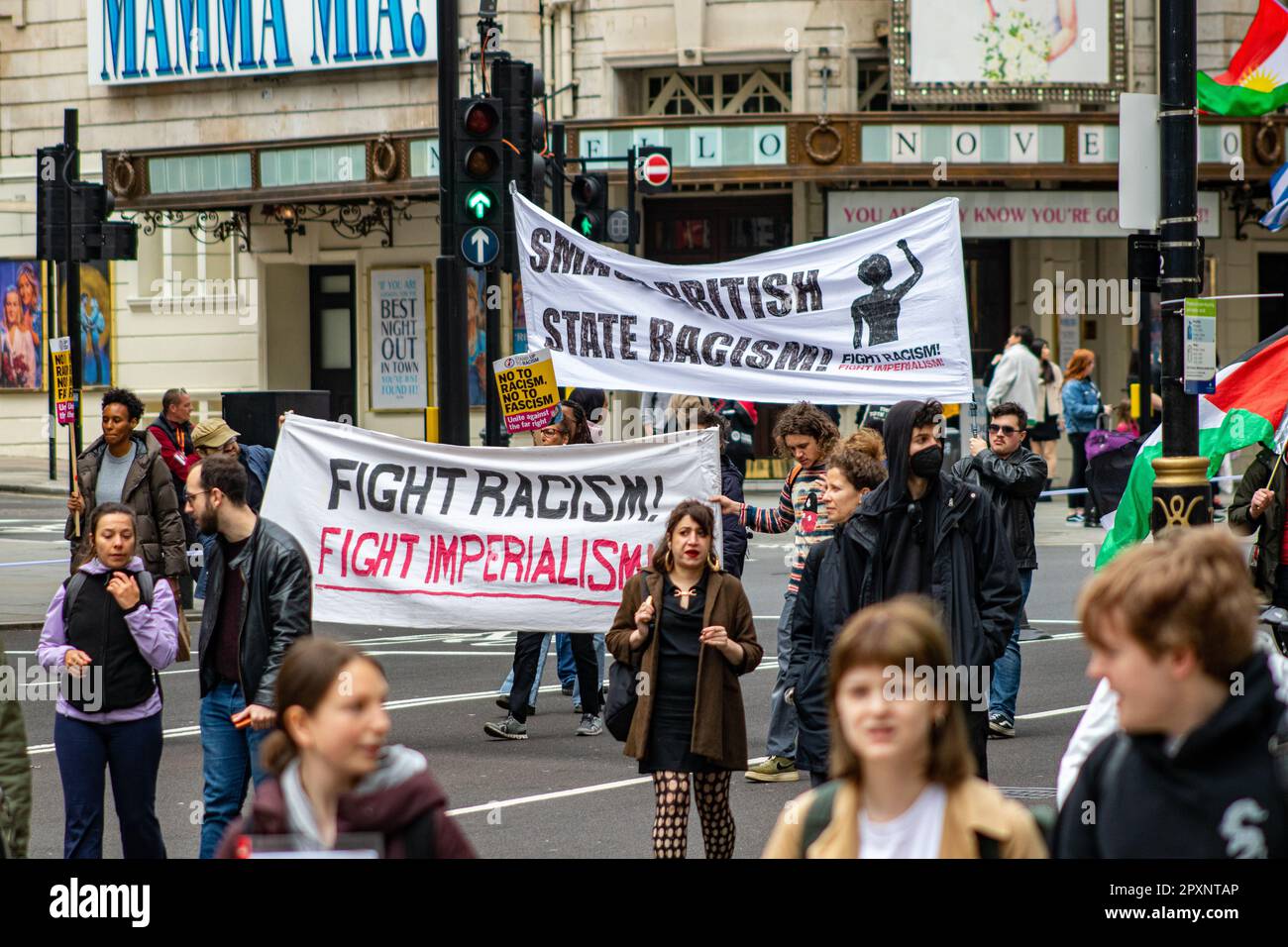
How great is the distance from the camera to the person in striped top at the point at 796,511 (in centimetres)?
920

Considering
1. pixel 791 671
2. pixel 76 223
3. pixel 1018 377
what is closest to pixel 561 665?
pixel 791 671

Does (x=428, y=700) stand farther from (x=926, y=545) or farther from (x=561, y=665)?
(x=926, y=545)

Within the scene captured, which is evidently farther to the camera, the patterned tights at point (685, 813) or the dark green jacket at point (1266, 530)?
the dark green jacket at point (1266, 530)

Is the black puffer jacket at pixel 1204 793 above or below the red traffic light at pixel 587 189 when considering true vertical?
below

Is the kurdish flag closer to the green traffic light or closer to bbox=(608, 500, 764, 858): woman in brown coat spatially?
the green traffic light

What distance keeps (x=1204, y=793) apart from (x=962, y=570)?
12.5 ft

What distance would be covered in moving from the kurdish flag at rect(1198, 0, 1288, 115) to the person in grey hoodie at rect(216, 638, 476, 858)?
33.9ft

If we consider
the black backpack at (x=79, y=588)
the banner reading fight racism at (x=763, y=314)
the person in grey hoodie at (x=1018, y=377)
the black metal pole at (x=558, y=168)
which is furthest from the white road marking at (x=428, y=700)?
the person in grey hoodie at (x=1018, y=377)

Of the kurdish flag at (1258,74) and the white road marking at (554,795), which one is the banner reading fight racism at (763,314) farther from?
the kurdish flag at (1258,74)

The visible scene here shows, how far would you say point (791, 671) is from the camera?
7727mm

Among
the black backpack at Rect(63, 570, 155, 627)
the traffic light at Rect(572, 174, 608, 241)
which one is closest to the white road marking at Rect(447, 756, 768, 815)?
the black backpack at Rect(63, 570, 155, 627)

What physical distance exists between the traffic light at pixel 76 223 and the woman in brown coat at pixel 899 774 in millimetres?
18589
